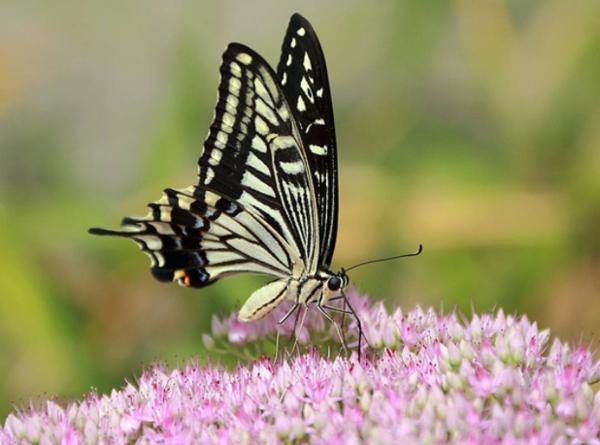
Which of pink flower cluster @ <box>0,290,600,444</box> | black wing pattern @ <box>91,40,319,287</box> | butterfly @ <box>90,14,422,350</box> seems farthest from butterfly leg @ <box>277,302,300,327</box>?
pink flower cluster @ <box>0,290,600,444</box>

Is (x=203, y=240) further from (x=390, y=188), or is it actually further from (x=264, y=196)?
(x=390, y=188)

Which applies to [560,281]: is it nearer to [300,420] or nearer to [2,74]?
[300,420]

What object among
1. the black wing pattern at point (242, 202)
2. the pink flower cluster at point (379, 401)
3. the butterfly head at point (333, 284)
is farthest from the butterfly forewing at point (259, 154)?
the pink flower cluster at point (379, 401)

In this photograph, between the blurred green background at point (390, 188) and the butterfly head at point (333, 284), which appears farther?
the blurred green background at point (390, 188)

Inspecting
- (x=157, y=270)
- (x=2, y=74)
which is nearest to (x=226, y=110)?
(x=157, y=270)

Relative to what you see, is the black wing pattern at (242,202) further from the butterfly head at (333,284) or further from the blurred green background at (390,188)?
the blurred green background at (390,188)

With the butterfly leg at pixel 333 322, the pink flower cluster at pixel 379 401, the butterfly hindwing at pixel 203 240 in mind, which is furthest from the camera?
the butterfly hindwing at pixel 203 240

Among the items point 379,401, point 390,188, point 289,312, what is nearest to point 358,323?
point 289,312
